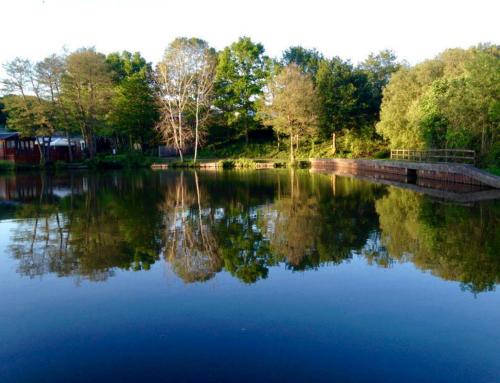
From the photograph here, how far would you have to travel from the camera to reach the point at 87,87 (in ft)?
171

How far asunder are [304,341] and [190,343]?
164 cm

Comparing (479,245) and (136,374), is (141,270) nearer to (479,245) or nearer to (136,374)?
(136,374)

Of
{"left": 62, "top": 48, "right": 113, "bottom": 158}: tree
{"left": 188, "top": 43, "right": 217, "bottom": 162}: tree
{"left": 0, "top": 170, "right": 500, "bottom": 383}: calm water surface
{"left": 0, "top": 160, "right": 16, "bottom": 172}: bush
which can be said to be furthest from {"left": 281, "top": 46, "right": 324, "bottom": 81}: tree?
{"left": 0, "top": 170, "right": 500, "bottom": 383}: calm water surface

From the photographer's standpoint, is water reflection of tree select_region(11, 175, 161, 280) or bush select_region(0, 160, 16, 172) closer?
water reflection of tree select_region(11, 175, 161, 280)

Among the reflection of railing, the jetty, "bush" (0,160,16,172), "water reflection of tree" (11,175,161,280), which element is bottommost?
"water reflection of tree" (11,175,161,280)

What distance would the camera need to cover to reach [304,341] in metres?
6.20

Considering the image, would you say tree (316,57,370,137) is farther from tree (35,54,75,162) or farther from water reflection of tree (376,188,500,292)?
water reflection of tree (376,188,500,292)

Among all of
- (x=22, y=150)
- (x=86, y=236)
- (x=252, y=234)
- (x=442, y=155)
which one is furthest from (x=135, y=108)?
(x=252, y=234)

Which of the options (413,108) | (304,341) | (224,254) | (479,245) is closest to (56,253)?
(224,254)

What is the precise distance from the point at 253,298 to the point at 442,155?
29.2 meters

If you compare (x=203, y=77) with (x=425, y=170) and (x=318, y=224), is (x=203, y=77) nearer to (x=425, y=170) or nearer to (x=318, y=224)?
(x=425, y=170)

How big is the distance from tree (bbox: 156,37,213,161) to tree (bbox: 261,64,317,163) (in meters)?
8.00

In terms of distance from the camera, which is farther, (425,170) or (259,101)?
(259,101)

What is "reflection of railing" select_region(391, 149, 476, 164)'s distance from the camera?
1149 inches
